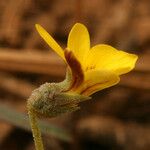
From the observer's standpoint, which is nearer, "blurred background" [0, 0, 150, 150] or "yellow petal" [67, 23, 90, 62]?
"yellow petal" [67, 23, 90, 62]

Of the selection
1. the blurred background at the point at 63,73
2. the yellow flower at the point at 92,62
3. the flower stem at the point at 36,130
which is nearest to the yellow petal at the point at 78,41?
the yellow flower at the point at 92,62

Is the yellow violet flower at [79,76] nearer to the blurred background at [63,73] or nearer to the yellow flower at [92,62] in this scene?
the yellow flower at [92,62]

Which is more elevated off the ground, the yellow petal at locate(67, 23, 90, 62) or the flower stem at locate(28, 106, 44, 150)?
the yellow petal at locate(67, 23, 90, 62)

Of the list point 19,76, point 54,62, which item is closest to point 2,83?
point 19,76

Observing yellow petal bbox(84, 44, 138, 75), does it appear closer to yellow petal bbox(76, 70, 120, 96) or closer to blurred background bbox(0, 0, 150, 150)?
yellow petal bbox(76, 70, 120, 96)

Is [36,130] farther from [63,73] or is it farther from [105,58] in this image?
[63,73]

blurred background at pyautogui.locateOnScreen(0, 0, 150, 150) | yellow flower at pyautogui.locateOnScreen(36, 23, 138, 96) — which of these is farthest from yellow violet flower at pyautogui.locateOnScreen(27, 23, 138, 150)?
blurred background at pyautogui.locateOnScreen(0, 0, 150, 150)
